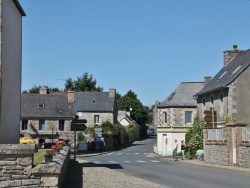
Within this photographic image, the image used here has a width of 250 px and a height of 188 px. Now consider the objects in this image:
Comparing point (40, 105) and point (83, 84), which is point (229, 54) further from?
point (83, 84)

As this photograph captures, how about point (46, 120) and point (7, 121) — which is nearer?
point (7, 121)

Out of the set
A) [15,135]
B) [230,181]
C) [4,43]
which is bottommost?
[230,181]

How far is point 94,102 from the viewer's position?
75.9 m

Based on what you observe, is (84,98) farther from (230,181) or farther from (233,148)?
(230,181)

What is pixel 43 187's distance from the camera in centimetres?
1123

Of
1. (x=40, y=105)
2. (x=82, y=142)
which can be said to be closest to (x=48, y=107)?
(x=40, y=105)

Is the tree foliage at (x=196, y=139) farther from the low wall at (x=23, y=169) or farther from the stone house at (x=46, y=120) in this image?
the low wall at (x=23, y=169)

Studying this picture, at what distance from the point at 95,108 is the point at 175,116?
20264 mm

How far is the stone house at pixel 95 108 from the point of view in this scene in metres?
74.5

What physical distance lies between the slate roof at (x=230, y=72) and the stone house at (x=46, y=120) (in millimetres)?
24632

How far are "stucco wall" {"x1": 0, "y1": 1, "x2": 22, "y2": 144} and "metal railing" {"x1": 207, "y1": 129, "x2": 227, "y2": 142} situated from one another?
15296 millimetres

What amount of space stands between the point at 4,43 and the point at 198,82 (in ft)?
159

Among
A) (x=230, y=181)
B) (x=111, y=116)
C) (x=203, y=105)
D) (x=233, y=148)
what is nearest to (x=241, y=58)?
(x=203, y=105)

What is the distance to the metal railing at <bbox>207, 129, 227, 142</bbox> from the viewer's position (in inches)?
1199
